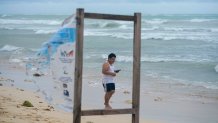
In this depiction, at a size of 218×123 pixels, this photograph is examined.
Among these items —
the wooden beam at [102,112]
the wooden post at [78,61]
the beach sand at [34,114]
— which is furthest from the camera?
the beach sand at [34,114]

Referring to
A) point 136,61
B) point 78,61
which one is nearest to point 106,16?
point 78,61

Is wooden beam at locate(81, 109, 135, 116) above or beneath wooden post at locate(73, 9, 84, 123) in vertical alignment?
beneath

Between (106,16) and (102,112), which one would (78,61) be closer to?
(106,16)

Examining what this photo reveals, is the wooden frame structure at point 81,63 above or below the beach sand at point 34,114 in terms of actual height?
above

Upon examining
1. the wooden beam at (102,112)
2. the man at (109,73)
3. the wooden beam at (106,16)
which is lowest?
the wooden beam at (102,112)

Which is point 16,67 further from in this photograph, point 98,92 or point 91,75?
point 98,92

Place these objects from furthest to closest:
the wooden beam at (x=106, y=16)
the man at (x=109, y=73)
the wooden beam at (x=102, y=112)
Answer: the man at (x=109, y=73) < the wooden beam at (x=102, y=112) < the wooden beam at (x=106, y=16)

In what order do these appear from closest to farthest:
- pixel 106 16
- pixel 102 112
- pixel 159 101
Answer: pixel 106 16 → pixel 102 112 → pixel 159 101

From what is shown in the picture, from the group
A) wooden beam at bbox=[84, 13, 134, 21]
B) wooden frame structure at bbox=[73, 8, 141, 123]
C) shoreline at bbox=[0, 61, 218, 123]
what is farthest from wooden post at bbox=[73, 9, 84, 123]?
shoreline at bbox=[0, 61, 218, 123]

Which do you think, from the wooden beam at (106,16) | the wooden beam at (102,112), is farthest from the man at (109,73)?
the wooden beam at (106,16)

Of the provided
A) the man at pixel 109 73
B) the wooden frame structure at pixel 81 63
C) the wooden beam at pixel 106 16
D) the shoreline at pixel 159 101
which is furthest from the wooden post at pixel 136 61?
the shoreline at pixel 159 101

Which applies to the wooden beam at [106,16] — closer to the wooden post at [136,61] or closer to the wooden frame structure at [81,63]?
the wooden frame structure at [81,63]

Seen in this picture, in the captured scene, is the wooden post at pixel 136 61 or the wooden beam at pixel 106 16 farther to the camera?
the wooden post at pixel 136 61

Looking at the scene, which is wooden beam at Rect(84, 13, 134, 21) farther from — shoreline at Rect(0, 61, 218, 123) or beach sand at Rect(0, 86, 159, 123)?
beach sand at Rect(0, 86, 159, 123)
